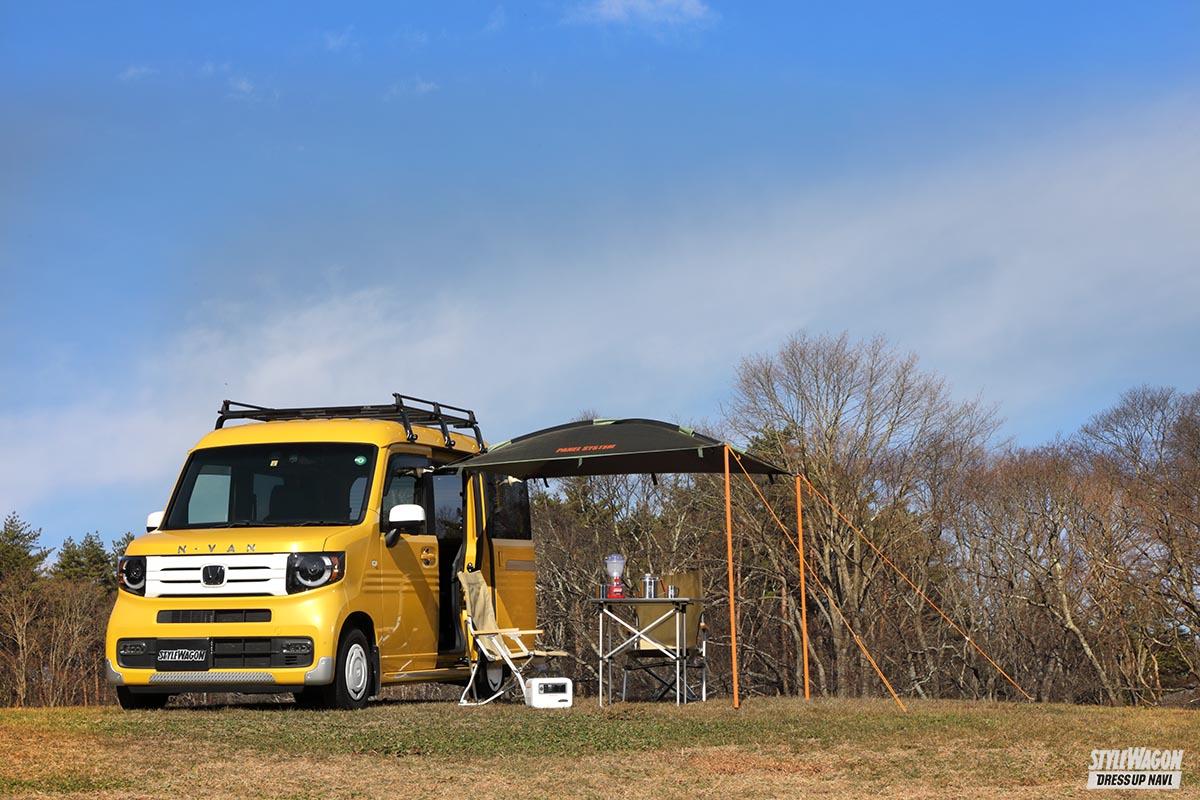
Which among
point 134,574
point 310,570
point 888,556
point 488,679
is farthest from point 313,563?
point 888,556

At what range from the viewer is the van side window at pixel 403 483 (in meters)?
11.2

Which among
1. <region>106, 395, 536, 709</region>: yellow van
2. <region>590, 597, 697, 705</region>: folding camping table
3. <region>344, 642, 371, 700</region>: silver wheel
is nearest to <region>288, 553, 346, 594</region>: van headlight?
<region>106, 395, 536, 709</region>: yellow van

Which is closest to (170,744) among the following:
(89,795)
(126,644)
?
(89,795)

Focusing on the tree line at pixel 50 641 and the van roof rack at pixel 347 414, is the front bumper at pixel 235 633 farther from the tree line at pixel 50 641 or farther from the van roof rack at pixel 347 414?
the tree line at pixel 50 641

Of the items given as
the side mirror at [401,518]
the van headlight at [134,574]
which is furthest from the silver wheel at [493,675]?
the van headlight at [134,574]

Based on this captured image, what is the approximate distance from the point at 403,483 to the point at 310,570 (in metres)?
1.59

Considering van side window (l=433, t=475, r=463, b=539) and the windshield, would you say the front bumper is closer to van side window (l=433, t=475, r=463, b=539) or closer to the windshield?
the windshield

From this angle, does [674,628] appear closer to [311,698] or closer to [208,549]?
[311,698]

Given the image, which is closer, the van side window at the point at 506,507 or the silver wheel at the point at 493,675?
the silver wheel at the point at 493,675

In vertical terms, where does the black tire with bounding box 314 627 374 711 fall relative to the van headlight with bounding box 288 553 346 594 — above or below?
below

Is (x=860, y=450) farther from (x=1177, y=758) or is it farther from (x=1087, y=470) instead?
(x=1177, y=758)

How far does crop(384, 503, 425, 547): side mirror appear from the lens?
10.9 m

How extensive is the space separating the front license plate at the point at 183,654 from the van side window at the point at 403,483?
68.8 inches

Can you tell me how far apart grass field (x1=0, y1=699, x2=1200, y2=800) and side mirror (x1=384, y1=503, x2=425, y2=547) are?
5.05 ft
